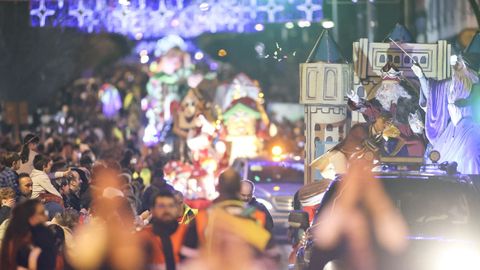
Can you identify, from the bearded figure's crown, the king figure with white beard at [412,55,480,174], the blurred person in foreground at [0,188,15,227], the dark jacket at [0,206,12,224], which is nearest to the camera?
the dark jacket at [0,206,12,224]

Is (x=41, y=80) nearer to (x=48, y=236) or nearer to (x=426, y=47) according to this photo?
(x=426, y=47)

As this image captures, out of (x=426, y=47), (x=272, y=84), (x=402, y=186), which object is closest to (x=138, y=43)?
(x=272, y=84)

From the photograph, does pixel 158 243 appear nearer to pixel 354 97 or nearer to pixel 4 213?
pixel 4 213

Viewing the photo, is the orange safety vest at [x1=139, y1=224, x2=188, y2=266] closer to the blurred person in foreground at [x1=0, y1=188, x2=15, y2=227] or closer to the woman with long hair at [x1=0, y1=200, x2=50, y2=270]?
the woman with long hair at [x1=0, y1=200, x2=50, y2=270]

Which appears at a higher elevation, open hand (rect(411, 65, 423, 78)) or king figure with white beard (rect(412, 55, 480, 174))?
open hand (rect(411, 65, 423, 78))

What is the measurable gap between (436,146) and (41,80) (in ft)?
98.1

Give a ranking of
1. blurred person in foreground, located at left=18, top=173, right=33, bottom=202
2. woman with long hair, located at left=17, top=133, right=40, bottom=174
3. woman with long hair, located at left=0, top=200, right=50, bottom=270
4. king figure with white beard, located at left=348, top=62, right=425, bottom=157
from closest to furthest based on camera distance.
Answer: woman with long hair, located at left=0, top=200, right=50, bottom=270 < blurred person in foreground, located at left=18, top=173, right=33, bottom=202 < king figure with white beard, located at left=348, top=62, right=425, bottom=157 < woman with long hair, located at left=17, top=133, right=40, bottom=174

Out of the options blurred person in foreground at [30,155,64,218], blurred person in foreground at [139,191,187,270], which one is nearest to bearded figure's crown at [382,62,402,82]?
blurred person in foreground at [30,155,64,218]

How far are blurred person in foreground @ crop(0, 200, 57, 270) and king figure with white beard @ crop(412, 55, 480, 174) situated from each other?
8370 millimetres

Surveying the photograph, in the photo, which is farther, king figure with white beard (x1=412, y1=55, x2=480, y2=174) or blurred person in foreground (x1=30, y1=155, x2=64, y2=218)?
king figure with white beard (x1=412, y1=55, x2=480, y2=174)

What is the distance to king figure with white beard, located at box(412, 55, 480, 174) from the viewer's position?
1889 cm

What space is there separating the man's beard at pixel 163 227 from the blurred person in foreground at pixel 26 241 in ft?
3.23


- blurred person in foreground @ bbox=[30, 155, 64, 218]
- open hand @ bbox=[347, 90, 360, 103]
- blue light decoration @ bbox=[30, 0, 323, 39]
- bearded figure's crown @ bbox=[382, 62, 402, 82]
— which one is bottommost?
blurred person in foreground @ bbox=[30, 155, 64, 218]

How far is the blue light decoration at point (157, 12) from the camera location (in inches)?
1153
